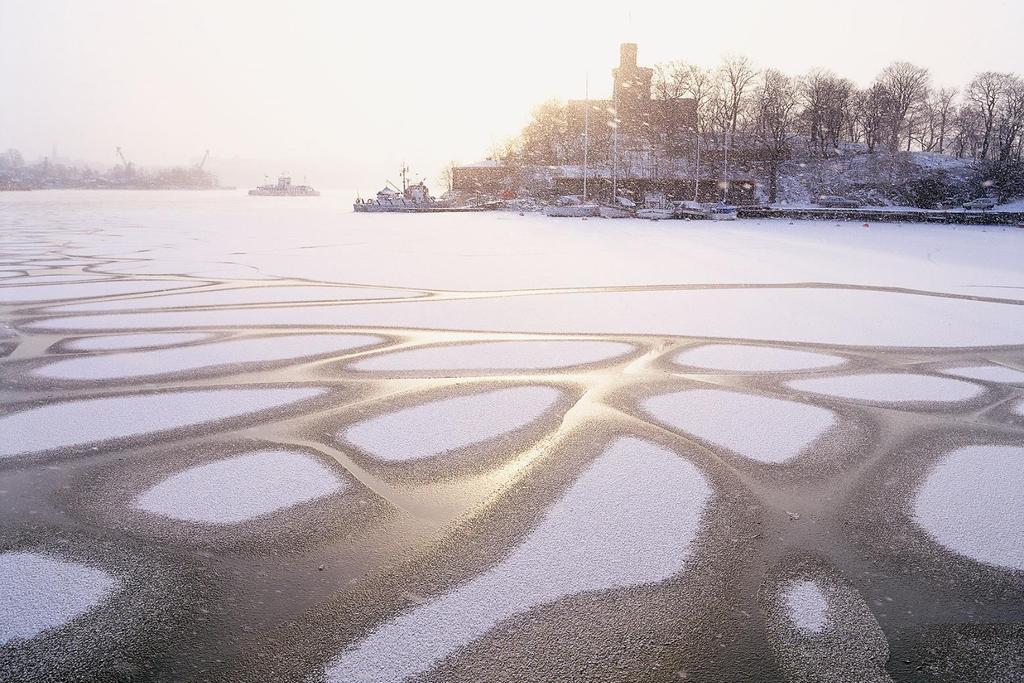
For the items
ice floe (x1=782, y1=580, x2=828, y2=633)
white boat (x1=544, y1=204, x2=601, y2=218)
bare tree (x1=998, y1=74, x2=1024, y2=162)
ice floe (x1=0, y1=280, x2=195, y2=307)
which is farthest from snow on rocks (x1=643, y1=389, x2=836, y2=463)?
bare tree (x1=998, y1=74, x2=1024, y2=162)

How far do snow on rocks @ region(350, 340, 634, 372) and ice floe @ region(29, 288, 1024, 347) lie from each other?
0.87 metres

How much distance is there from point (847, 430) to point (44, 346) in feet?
27.1

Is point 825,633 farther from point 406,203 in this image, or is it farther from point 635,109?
point 635,109

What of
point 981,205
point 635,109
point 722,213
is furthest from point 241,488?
point 635,109

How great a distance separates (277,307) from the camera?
1066cm

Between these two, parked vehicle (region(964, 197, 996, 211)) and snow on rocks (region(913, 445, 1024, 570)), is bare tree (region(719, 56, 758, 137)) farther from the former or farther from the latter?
snow on rocks (region(913, 445, 1024, 570))

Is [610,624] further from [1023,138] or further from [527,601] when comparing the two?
[1023,138]

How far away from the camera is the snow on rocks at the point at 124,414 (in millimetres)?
4992

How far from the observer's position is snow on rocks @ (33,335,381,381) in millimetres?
6832

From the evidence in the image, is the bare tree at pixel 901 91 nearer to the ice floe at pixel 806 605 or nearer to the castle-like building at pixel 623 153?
the castle-like building at pixel 623 153

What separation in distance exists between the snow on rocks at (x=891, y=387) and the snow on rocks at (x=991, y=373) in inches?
13.0

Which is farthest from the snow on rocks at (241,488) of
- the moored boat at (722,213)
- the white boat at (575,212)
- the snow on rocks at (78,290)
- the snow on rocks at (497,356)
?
the white boat at (575,212)

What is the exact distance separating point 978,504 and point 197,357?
6931mm

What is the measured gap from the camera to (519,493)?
13.3 feet
